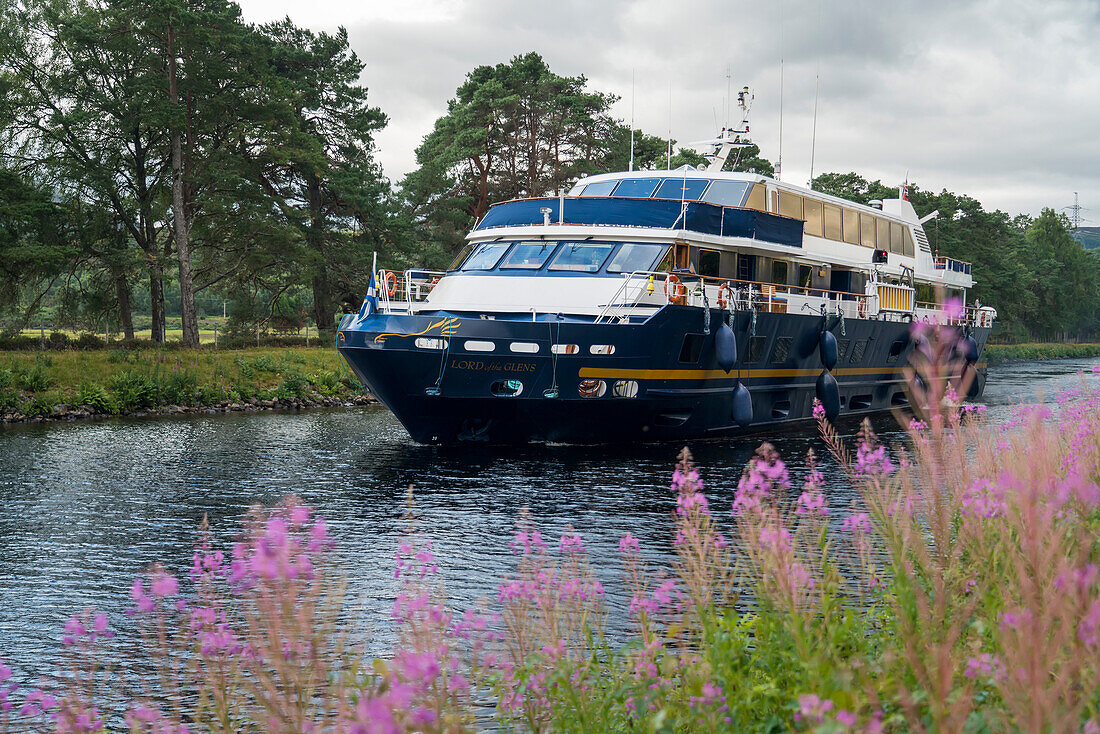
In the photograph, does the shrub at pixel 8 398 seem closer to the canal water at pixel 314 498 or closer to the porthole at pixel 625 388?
the canal water at pixel 314 498

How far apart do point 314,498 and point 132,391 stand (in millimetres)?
15489

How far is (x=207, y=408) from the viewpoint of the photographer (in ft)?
95.9

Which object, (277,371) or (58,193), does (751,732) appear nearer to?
(277,371)

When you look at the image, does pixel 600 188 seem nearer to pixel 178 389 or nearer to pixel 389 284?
pixel 389 284

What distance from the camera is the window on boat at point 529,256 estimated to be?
811 inches

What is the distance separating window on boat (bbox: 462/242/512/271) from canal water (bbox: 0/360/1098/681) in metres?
4.28

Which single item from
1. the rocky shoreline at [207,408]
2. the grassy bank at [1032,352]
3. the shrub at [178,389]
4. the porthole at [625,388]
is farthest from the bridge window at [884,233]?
the grassy bank at [1032,352]

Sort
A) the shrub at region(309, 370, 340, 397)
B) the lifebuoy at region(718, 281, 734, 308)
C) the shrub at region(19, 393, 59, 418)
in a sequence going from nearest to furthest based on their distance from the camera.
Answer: the lifebuoy at region(718, 281, 734, 308) → the shrub at region(19, 393, 59, 418) → the shrub at region(309, 370, 340, 397)

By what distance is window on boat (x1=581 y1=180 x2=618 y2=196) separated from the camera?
24.8m

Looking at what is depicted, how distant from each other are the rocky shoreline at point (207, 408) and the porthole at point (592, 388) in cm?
1515

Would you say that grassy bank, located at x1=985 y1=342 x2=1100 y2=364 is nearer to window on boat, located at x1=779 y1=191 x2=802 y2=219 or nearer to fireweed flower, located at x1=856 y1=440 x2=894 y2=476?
window on boat, located at x1=779 y1=191 x2=802 y2=219

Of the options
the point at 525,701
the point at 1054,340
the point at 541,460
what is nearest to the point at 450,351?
the point at 541,460

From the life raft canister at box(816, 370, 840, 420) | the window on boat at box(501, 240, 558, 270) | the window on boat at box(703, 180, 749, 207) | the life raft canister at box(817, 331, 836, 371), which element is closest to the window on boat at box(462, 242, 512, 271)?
the window on boat at box(501, 240, 558, 270)

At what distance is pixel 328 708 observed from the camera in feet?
20.2
